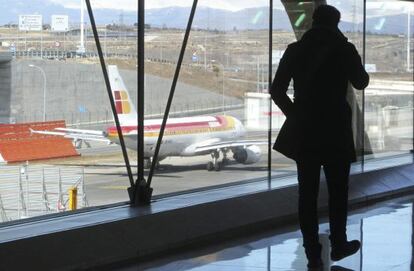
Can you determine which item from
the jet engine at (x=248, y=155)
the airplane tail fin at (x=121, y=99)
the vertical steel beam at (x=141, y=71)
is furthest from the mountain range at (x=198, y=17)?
the jet engine at (x=248, y=155)

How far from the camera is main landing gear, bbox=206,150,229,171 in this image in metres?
7.78

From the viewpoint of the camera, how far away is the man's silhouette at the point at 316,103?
4516 millimetres

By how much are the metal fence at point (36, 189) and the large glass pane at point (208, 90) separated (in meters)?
0.62

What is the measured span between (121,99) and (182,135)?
1269mm

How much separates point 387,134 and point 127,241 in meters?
7.00

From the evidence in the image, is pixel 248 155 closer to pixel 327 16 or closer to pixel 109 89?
pixel 109 89

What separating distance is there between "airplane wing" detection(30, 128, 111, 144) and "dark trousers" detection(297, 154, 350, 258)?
6.81 ft

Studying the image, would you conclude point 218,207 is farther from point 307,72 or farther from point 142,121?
point 307,72

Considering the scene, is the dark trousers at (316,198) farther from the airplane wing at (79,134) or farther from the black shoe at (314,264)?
the airplane wing at (79,134)

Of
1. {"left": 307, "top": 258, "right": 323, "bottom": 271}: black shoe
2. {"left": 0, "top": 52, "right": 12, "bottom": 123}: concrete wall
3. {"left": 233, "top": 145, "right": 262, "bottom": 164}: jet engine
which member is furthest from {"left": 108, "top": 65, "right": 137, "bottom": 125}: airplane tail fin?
{"left": 233, "top": 145, "right": 262, "bottom": 164}: jet engine

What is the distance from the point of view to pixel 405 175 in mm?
8852

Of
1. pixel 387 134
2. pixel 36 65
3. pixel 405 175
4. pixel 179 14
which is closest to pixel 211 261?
pixel 36 65

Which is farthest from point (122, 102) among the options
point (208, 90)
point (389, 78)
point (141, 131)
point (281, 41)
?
point (389, 78)

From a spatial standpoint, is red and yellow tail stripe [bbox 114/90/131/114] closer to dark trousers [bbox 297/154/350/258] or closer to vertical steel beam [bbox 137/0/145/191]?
vertical steel beam [bbox 137/0/145/191]
